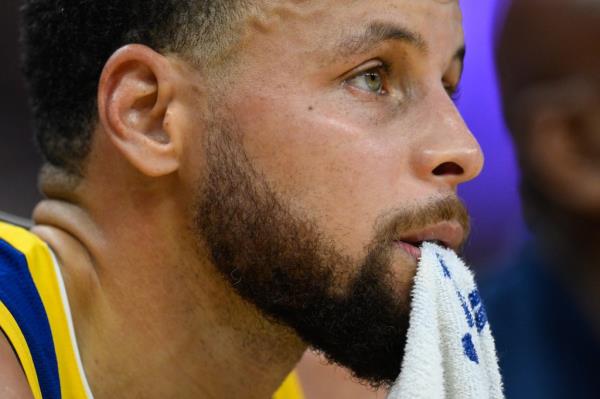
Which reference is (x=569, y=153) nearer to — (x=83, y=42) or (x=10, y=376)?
(x=83, y=42)

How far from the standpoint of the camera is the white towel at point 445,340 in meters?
1.41

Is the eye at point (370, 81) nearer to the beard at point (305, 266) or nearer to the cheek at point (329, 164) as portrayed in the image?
the cheek at point (329, 164)

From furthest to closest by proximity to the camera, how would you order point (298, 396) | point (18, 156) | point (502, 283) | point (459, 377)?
point (18, 156), point (502, 283), point (298, 396), point (459, 377)

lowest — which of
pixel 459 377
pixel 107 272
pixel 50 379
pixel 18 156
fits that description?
pixel 18 156

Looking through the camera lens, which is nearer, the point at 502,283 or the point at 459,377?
the point at 459,377

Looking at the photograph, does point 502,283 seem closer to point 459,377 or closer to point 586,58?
point 586,58

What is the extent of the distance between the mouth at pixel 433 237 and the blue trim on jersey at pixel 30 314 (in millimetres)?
541

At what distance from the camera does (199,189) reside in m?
1.62

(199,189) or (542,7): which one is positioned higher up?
(542,7)

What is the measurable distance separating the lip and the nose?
0.06 m

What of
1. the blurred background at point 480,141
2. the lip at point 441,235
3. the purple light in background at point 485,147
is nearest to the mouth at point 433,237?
the lip at point 441,235

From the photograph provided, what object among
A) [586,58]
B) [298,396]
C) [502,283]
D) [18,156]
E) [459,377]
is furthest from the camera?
[18,156]

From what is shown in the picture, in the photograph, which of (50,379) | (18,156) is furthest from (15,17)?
(50,379)

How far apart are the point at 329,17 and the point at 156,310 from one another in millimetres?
537
